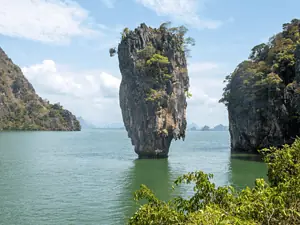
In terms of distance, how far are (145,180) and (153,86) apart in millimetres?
15858

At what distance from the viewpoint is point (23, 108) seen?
504 feet

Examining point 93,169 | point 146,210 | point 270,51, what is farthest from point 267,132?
point 146,210

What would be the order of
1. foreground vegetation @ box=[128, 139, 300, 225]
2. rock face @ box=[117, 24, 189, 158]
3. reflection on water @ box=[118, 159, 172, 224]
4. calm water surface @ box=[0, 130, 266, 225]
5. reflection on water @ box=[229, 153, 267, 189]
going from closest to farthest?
1. foreground vegetation @ box=[128, 139, 300, 225]
2. calm water surface @ box=[0, 130, 266, 225]
3. reflection on water @ box=[118, 159, 172, 224]
4. reflection on water @ box=[229, 153, 267, 189]
5. rock face @ box=[117, 24, 189, 158]

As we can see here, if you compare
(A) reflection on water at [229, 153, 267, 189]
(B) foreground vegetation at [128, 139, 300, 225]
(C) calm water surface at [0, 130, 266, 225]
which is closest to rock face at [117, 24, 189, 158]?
(C) calm water surface at [0, 130, 266, 225]

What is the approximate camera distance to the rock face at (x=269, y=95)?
138 feet

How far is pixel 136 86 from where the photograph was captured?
139ft

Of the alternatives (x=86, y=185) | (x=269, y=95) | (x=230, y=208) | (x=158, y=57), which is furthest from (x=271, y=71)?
(x=230, y=208)

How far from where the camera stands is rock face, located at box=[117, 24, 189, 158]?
4156 cm

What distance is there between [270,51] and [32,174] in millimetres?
36045

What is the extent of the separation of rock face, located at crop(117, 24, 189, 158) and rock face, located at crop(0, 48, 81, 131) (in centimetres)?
11291

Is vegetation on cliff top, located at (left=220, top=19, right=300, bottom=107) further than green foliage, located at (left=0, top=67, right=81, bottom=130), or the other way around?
green foliage, located at (left=0, top=67, right=81, bottom=130)

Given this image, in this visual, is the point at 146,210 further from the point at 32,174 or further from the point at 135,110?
the point at 135,110

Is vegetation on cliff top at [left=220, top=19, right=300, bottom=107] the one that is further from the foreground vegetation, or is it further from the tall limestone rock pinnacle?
the foreground vegetation

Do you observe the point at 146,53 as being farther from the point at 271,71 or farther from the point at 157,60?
the point at 271,71
